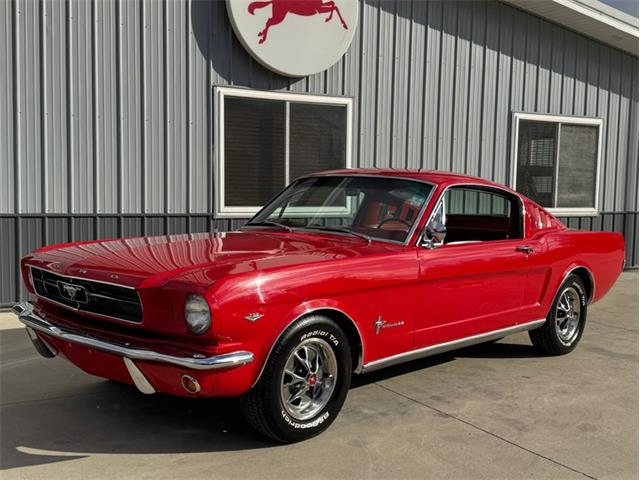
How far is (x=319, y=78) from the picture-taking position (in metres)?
8.64

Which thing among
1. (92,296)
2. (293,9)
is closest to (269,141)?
(293,9)

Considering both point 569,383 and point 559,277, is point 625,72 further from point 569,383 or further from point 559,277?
point 569,383

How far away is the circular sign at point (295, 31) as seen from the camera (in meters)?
7.95

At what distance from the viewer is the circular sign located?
26.1 feet

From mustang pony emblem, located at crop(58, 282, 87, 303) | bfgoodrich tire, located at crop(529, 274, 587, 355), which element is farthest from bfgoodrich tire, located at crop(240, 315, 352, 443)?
bfgoodrich tire, located at crop(529, 274, 587, 355)

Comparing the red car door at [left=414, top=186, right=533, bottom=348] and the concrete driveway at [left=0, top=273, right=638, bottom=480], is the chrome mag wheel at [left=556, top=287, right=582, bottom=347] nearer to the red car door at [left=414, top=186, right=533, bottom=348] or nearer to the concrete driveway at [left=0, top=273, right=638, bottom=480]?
the concrete driveway at [left=0, top=273, right=638, bottom=480]

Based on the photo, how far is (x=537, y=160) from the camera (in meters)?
10.9

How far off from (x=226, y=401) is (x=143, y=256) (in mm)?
1170

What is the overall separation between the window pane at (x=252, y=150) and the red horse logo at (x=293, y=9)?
34.7 inches

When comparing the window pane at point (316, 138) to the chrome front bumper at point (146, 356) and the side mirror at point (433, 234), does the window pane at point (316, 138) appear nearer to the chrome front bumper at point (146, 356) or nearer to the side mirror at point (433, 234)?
the side mirror at point (433, 234)

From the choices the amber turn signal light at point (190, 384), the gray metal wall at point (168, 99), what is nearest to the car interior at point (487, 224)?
the amber turn signal light at point (190, 384)

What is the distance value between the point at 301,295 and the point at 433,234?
4.09 feet

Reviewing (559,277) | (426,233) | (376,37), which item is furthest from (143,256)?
(376,37)

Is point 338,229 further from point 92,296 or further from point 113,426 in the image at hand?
point 113,426
